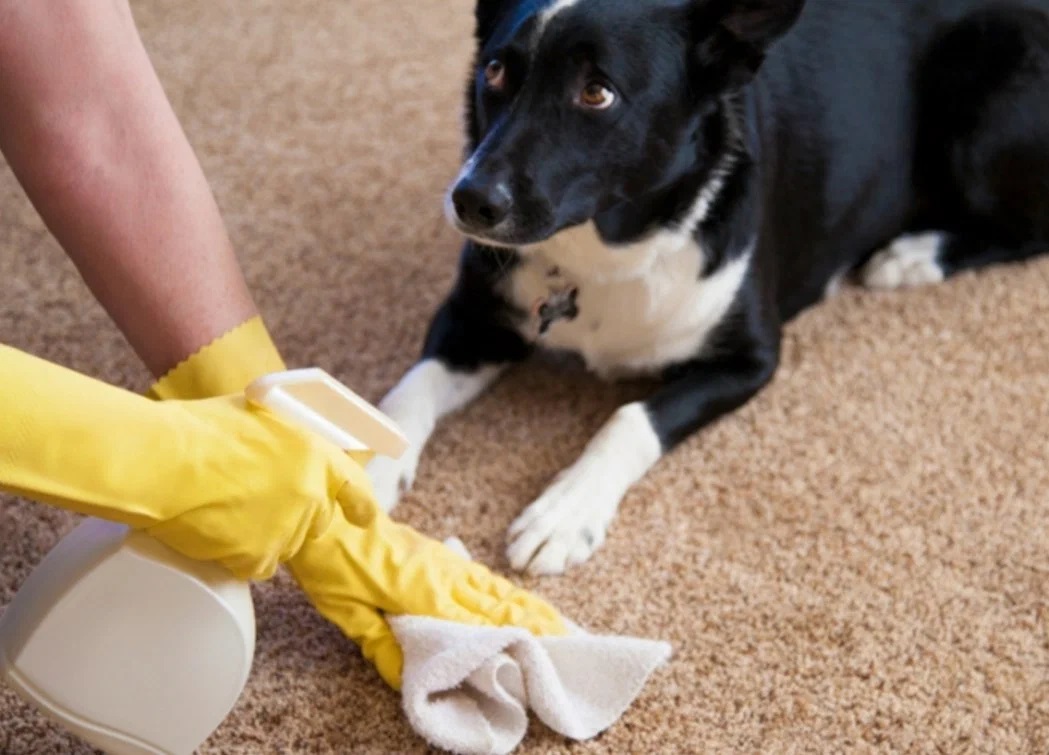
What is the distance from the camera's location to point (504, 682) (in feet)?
4.15

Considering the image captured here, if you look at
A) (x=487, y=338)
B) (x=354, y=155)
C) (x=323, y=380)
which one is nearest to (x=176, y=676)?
(x=323, y=380)

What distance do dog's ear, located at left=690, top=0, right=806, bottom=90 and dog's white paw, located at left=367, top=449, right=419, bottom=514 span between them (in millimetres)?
606

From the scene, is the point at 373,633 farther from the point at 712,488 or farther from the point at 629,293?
the point at 629,293

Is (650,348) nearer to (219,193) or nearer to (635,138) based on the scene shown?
(635,138)

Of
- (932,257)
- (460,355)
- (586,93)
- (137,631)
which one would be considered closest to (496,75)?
(586,93)

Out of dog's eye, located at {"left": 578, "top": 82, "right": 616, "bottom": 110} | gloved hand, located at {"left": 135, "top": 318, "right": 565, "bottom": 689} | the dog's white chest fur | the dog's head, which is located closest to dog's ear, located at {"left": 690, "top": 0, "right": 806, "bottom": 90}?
the dog's head

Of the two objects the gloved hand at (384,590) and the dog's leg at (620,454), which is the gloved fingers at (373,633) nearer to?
the gloved hand at (384,590)

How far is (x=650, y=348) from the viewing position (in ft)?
5.74

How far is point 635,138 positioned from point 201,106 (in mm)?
1227

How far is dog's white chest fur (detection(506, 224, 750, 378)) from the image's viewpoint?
1.67 metres

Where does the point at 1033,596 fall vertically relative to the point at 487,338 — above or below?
below

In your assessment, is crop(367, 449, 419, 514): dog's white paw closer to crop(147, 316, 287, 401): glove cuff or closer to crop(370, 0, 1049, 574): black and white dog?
crop(370, 0, 1049, 574): black and white dog

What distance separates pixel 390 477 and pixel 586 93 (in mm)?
527

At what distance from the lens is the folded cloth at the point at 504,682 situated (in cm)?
124
